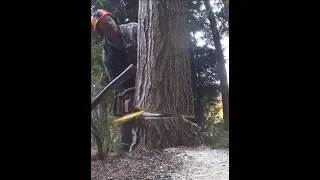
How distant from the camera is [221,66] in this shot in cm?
115

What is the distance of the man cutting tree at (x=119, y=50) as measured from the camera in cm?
113

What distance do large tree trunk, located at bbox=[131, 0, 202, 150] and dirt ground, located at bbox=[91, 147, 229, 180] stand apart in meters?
0.06

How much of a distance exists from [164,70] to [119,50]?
0.20 m

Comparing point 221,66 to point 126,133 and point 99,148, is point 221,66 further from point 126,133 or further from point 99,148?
point 99,148

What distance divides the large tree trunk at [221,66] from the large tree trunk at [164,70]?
110 millimetres

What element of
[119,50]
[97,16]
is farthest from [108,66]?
[97,16]

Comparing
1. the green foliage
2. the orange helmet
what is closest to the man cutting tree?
the orange helmet

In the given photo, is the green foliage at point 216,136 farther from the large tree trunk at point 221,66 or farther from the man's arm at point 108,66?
the man's arm at point 108,66

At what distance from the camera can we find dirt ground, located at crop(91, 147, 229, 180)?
111 centimetres

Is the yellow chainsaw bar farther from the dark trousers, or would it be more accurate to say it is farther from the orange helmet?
the orange helmet

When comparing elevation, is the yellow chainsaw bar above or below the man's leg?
above
